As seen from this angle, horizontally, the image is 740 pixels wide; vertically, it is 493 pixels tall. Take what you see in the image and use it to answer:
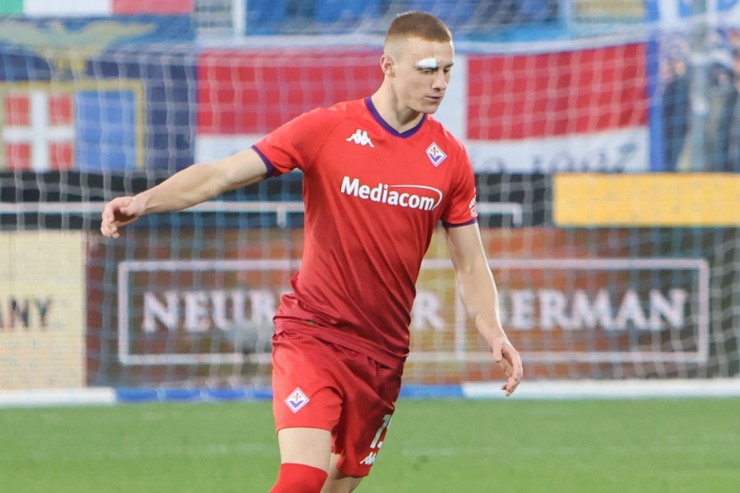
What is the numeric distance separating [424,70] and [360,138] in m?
0.32

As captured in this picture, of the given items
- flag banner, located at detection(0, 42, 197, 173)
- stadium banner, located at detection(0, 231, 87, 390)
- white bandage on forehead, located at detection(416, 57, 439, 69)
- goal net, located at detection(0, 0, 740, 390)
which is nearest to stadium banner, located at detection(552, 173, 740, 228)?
goal net, located at detection(0, 0, 740, 390)

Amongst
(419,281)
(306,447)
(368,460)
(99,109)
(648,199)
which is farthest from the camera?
(99,109)

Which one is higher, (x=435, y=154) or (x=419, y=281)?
(x=435, y=154)

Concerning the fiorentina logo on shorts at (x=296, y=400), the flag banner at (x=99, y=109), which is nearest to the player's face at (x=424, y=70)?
the fiorentina logo on shorts at (x=296, y=400)

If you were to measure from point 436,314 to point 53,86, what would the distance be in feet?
24.0

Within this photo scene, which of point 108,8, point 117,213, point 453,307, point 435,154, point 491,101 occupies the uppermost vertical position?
point 108,8

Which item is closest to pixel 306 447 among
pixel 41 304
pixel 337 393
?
pixel 337 393

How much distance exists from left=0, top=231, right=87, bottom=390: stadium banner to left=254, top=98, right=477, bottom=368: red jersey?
6123mm

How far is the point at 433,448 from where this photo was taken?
8461mm

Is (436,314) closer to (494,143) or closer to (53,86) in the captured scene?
(494,143)

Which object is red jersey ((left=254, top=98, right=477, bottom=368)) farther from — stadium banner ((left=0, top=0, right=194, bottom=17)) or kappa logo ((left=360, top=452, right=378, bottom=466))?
stadium banner ((left=0, top=0, right=194, bottom=17))

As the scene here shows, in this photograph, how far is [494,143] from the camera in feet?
55.0

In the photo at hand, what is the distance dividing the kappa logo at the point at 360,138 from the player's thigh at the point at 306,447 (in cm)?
96

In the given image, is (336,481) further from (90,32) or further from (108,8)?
(90,32)
